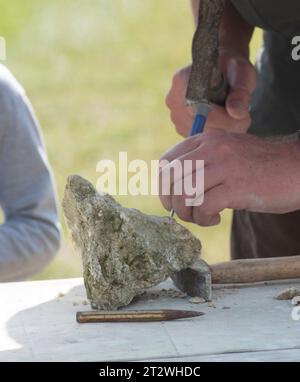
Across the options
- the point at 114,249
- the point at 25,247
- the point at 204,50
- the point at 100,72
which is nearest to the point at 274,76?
the point at 204,50

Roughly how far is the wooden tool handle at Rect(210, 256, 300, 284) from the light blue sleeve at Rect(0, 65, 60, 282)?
2.64 ft

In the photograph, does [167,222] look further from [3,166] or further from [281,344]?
[3,166]

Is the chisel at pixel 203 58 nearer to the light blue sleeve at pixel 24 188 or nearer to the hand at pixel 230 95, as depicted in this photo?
the hand at pixel 230 95

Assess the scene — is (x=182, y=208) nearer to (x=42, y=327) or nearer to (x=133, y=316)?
(x=133, y=316)

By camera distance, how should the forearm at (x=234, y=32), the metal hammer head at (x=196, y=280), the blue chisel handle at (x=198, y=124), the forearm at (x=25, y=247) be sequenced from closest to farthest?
the metal hammer head at (x=196, y=280) < the blue chisel handle at (x=198, y=124) < the forearm at (x=234, y=32) < the forearm at (x=25, y=247)

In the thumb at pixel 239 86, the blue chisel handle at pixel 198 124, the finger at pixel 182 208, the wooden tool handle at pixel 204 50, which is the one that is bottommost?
the finger at pixel 182 208

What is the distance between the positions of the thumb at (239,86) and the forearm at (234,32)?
80 mm

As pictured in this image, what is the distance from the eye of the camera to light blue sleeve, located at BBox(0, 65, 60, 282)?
2.87 meters

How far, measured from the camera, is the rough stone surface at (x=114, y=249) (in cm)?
203

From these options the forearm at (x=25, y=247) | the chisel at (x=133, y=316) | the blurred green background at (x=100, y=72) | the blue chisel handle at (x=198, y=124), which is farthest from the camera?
the blurred green background at (x=100, y=72)

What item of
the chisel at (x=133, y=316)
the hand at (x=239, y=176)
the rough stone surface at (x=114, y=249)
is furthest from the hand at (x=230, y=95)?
the chisel at (x=133, y=316)

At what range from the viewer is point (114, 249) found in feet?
6.65
